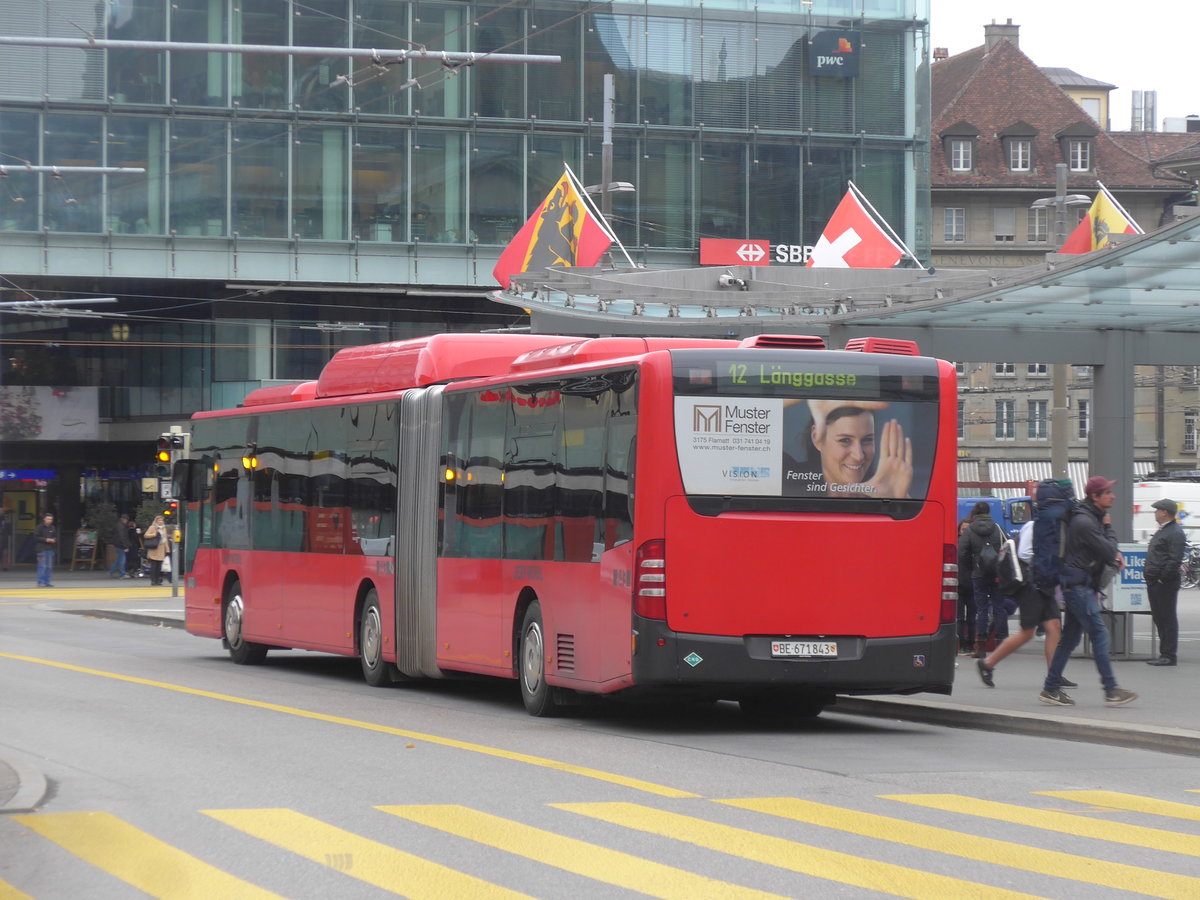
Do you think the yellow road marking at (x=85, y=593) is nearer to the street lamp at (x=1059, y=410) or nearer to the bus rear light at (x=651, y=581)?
the street lamp at (x=1059, y=410)

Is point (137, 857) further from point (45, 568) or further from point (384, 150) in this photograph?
point (384, 150)

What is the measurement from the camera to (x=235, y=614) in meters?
21.6

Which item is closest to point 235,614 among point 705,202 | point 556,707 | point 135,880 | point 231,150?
point 556,707

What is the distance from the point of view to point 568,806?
922 cm

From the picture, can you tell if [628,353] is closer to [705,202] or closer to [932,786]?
[932,786]

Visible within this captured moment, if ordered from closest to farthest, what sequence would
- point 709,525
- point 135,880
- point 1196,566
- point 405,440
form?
1. point 135,880
2. point 709,525
3. point 405,440
4. point 1196,566

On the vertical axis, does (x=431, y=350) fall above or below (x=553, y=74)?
below

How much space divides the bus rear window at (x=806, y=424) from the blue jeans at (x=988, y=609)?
7.17 metres

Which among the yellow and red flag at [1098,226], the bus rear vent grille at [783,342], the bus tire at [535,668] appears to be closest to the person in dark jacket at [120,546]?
the yellow and red flag at [1098,226]

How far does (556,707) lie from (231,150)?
3684cm

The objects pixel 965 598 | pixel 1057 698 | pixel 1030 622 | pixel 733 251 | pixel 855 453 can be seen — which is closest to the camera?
pixel 855 453

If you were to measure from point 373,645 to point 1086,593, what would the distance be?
700 cm

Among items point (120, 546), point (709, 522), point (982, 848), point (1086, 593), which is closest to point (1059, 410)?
point (1086, 593)

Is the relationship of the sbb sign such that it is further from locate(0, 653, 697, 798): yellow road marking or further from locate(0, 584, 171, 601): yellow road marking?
locate(0, 653, 697, 798): yellow road marking
